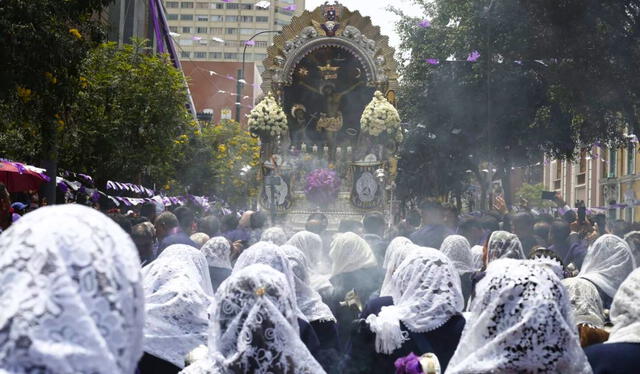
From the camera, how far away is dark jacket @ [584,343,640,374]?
402 cm

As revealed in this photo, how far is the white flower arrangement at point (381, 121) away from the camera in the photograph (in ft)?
80.5

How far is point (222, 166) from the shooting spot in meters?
40.4

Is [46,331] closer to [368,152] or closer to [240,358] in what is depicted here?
[240,358]

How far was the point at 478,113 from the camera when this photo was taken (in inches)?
1171

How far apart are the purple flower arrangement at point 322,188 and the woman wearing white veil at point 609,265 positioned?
1701cm

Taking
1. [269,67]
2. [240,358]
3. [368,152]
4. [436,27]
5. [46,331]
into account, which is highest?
[436,27]

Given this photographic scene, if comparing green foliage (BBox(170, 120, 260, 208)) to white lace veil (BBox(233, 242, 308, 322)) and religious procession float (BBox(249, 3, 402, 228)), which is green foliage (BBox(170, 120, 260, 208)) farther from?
white lace veil (BBox(233, 242, 308, 322))

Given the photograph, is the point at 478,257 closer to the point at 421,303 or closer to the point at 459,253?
the point at 459,253

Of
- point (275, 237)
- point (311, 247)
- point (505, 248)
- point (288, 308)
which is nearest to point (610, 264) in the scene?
point (505, 248)

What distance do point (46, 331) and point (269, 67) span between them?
24.9 meters

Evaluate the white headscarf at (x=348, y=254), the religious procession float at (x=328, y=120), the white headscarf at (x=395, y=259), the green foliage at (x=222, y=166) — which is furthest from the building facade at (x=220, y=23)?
the white headscarf at (x=395, y=259)

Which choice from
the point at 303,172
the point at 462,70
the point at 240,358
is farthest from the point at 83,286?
the point at 462,70

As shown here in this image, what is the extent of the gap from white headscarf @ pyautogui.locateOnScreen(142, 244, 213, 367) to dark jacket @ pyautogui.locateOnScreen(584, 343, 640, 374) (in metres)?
2.27

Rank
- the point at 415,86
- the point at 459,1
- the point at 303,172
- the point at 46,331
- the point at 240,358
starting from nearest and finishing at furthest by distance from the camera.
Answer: the point at 46,331
the point at 240,358
the point at 459,1
the point at 303,172
the point at 415,86
